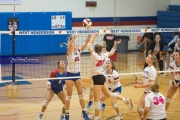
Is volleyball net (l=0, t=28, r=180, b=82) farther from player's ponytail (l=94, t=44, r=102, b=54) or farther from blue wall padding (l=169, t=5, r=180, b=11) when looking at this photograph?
player's ponytail (l=94, t=44, r=102, b=54)

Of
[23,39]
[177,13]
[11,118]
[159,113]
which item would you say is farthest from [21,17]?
[159,113]

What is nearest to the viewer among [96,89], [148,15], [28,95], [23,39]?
[96,89]

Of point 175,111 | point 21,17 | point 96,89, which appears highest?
point 21,17

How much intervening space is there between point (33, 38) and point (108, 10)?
556 centimetres

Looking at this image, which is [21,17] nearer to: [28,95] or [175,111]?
[28,95]

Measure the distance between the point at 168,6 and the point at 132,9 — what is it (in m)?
2.60

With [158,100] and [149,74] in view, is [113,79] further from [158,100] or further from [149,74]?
[158,100]

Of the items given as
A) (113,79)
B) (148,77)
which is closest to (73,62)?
(113,79)

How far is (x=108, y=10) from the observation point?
1013 inches

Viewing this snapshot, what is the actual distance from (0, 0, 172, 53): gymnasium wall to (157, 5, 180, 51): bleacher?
22.0 inches

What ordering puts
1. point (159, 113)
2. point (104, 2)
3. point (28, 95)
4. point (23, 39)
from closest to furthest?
point (159, 113) → point (28, 95) → point (23, 39) → point (104, 2)

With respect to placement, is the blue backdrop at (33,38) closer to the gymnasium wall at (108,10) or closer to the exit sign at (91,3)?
the gymnasium wall at (108,10)

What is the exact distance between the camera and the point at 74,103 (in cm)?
1373

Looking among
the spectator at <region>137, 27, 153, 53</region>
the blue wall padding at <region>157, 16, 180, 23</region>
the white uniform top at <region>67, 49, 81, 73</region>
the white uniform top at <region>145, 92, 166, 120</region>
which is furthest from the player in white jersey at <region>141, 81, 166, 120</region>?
the blue wall padding at <region>157, 16, 180, 23</region>
